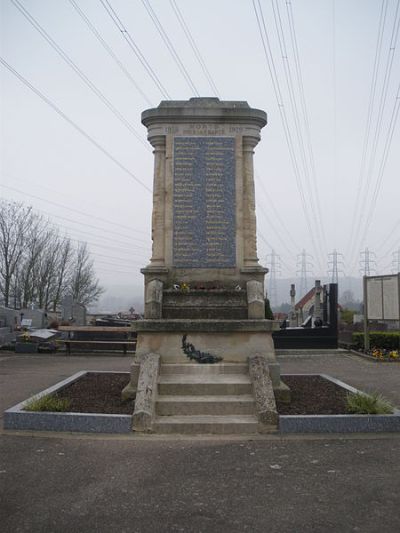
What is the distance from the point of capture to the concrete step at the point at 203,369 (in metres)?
8.47

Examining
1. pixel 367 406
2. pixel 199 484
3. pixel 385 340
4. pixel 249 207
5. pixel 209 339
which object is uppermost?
pixel 249 207

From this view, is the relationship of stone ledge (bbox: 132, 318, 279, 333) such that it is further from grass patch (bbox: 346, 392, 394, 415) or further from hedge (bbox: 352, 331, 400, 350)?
hedge (bbox: 352, 331, 400, 350)

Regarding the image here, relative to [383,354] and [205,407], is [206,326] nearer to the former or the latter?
[205,407]

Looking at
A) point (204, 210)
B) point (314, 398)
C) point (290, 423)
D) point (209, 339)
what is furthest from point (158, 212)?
point (290, 423)

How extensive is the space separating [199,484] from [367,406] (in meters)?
3.16

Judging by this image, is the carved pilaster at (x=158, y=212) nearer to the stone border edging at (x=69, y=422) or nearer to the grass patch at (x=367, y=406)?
the stone border edging at (x=69, y=422)

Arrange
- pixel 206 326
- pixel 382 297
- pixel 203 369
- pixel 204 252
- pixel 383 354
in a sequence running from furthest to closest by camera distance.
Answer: pixel 382 297 < pixel 383 354 < pixel 204 252 < pixel 206 326 < pixel 203 369

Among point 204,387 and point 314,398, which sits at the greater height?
point 204,387

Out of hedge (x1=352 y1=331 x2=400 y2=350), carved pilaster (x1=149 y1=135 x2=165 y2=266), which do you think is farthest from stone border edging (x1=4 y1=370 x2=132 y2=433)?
hedge (x1=352 y1=331 x2=400 y2=350)

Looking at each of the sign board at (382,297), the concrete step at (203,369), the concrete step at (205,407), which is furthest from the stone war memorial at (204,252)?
the sign board at (382,297)

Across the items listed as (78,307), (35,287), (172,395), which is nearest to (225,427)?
(172,395)

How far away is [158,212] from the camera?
32.1 feet

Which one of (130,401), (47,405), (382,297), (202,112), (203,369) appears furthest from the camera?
(382,297)

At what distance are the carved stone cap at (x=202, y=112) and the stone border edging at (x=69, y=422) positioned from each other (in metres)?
5.62
